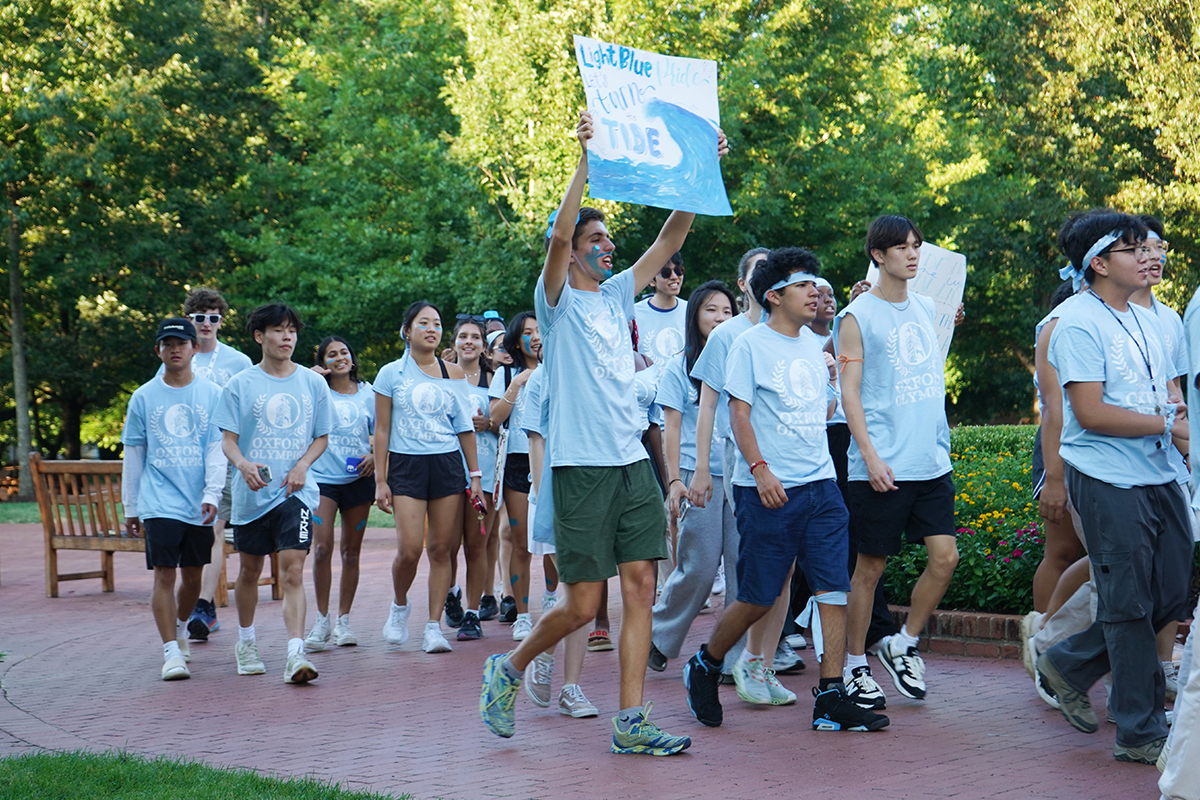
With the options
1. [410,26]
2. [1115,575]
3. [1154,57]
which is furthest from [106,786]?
[410,26]

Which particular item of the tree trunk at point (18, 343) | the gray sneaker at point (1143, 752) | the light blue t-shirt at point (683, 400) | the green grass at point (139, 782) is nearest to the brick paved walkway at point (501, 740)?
the gray sneaker at point (1143, 752)

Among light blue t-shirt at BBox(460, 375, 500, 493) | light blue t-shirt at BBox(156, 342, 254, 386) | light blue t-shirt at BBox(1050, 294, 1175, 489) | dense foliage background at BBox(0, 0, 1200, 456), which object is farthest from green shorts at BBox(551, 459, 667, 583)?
dense foliage background at BBox(0, 0, 1200, 456)

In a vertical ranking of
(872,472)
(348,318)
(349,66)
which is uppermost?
(349,66)

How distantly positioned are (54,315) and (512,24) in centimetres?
1667

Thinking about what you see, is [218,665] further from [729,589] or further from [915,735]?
[915,735]

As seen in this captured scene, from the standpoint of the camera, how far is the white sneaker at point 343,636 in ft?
27.7

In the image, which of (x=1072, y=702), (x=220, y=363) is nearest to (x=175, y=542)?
(x=220, y=363)

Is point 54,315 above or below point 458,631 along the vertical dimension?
above

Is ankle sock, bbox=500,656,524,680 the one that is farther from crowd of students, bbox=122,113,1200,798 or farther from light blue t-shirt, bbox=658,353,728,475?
light blue t-shirt, bbox=658,353,728,475

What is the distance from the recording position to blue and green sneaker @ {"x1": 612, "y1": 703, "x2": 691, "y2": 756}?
17.0ft

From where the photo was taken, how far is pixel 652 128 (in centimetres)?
538

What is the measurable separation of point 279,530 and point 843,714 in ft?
11.3

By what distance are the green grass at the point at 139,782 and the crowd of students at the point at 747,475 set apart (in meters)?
1.04

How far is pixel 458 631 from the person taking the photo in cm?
862
